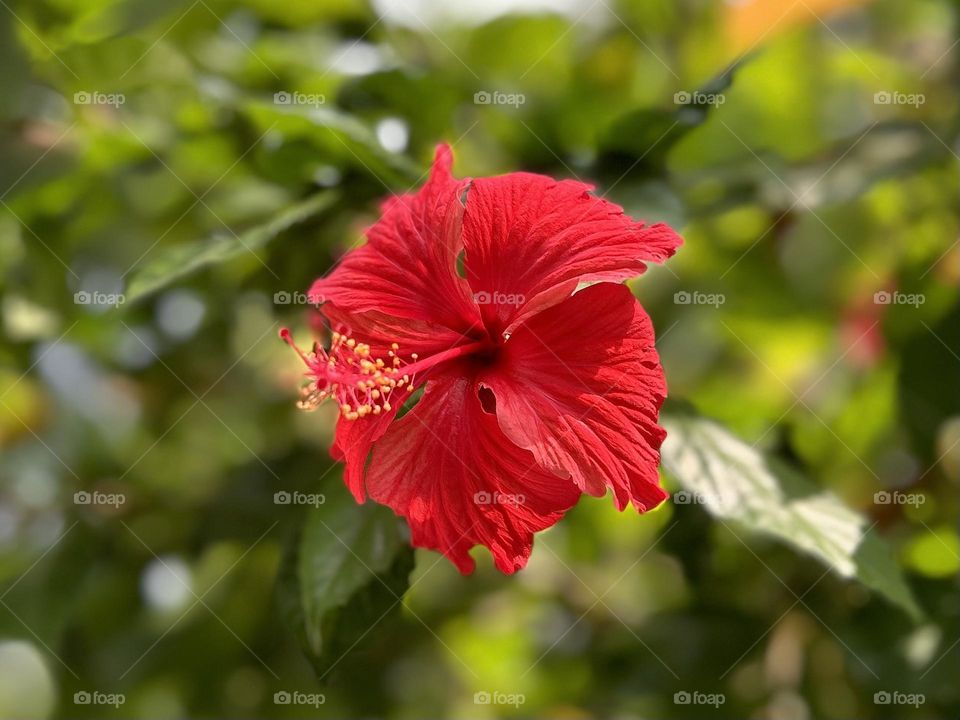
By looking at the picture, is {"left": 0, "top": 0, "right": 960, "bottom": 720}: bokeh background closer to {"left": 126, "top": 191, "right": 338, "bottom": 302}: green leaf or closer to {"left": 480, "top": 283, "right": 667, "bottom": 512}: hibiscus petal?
{"left": 126, "top": 191, "right": 338, "bottom": 302}: green leaf

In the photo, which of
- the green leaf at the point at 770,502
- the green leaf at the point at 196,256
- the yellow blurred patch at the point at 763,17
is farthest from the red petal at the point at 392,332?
the yellow blurred patch at the point at 763,17

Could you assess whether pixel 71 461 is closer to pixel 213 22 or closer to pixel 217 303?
pixel 217 303

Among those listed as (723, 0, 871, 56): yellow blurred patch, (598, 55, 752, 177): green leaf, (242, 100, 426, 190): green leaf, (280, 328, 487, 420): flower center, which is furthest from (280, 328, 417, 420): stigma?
(723, 0, 871, 56): yellow blurred patch

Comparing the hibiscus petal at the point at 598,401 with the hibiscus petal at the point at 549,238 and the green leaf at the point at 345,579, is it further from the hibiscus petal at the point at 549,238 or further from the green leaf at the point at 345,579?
the green leaf at the point at 345,579

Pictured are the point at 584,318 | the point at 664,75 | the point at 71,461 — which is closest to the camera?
the point at 584,318

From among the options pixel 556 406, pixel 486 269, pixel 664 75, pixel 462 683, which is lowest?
pixel 462 683

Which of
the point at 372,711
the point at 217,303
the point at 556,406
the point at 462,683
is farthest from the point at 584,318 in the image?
the point at 462,683

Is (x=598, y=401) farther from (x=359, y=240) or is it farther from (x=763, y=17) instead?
(x=763, y=17)
